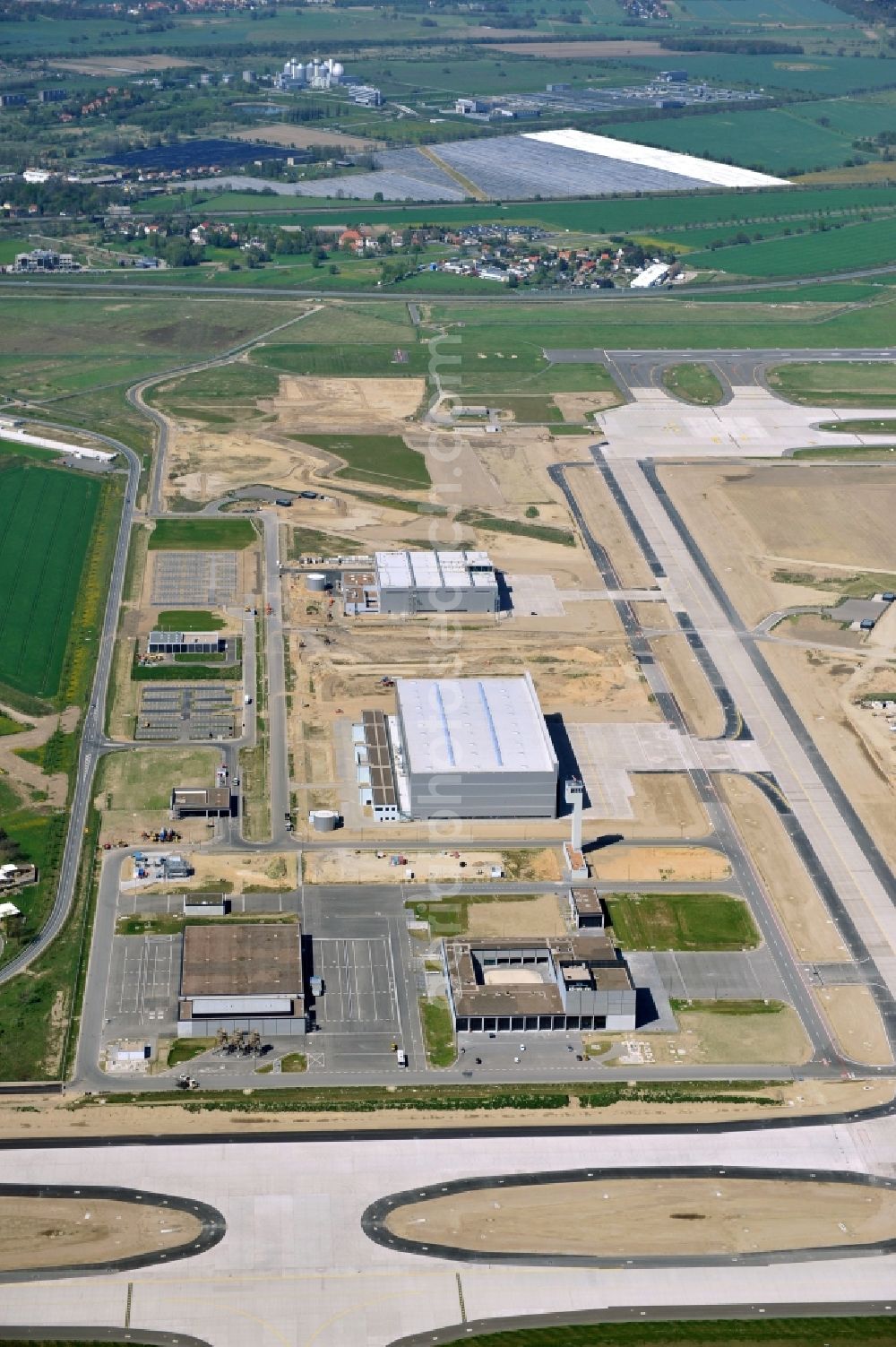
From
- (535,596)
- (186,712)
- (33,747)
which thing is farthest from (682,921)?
(535,596)

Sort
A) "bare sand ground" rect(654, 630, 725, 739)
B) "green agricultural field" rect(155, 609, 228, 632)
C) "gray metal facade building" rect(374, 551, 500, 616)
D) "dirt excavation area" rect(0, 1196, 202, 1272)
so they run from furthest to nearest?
"gray metal facade building" rect(374, 551, 500, 616)
"green agricultural field" rect(155, 609, 228, 632)
"bare sand ground" rect(654, 630, 725, 739)
"dirt excavation area" rect(0, 1196, 202, 1272)

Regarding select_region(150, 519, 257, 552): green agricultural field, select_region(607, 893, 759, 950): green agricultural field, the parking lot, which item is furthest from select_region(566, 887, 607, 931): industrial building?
select_region(150, 519, 257, 552): green agricultural field

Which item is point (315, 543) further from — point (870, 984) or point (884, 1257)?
point (884, 1257)

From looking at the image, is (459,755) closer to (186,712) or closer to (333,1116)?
(186,712)

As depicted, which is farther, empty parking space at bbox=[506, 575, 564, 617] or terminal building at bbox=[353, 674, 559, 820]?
empty parking space at bbox=[506, 575, 564, 617]

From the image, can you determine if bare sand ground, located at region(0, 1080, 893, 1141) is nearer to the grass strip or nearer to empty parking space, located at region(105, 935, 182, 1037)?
empty parking space, located at region(105, 935, 182, 1037)

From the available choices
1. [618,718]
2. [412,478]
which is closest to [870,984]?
[618,718]

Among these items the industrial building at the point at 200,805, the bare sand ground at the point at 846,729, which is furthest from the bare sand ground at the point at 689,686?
the industrial building at the point at 200,805
